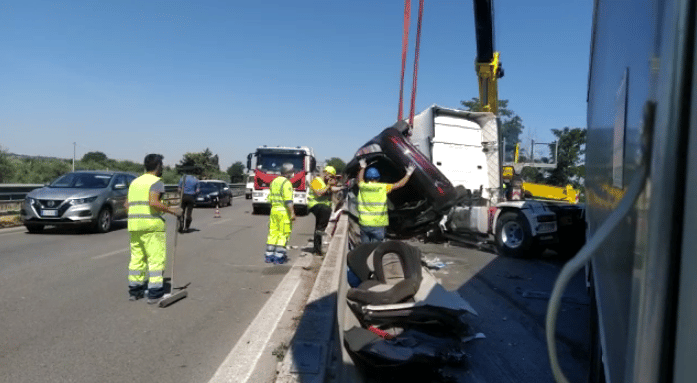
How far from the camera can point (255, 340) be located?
4.93m

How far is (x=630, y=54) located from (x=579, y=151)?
67.7ft

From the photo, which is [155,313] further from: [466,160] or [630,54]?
[466,160]

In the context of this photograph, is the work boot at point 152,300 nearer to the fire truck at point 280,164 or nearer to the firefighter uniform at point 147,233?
the firefighter uniform at point 147,233

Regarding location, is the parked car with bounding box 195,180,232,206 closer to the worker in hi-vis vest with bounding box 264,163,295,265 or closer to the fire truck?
the fire truck

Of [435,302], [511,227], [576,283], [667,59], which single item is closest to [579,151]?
[511,227]

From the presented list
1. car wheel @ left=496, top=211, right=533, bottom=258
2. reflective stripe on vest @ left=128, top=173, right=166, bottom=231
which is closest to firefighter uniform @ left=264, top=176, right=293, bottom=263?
reflective stripe on vest @ left=128, top=173, right=166, bottom=231

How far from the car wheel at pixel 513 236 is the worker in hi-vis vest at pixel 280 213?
4.43 metres

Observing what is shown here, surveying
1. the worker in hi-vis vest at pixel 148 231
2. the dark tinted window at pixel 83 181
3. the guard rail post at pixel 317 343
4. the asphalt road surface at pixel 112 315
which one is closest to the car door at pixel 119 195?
the dark tinted window at pixel 83 181

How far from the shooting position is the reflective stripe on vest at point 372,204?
26.0 feet

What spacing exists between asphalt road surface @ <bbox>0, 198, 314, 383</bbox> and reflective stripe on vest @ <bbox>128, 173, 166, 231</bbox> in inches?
36.6

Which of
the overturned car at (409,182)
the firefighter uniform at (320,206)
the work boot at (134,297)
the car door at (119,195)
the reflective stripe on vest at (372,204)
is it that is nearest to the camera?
the work boot at (134,297)

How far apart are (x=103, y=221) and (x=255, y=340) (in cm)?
1013

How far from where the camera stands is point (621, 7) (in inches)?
89.2

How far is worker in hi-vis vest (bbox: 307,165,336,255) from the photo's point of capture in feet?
34.1
